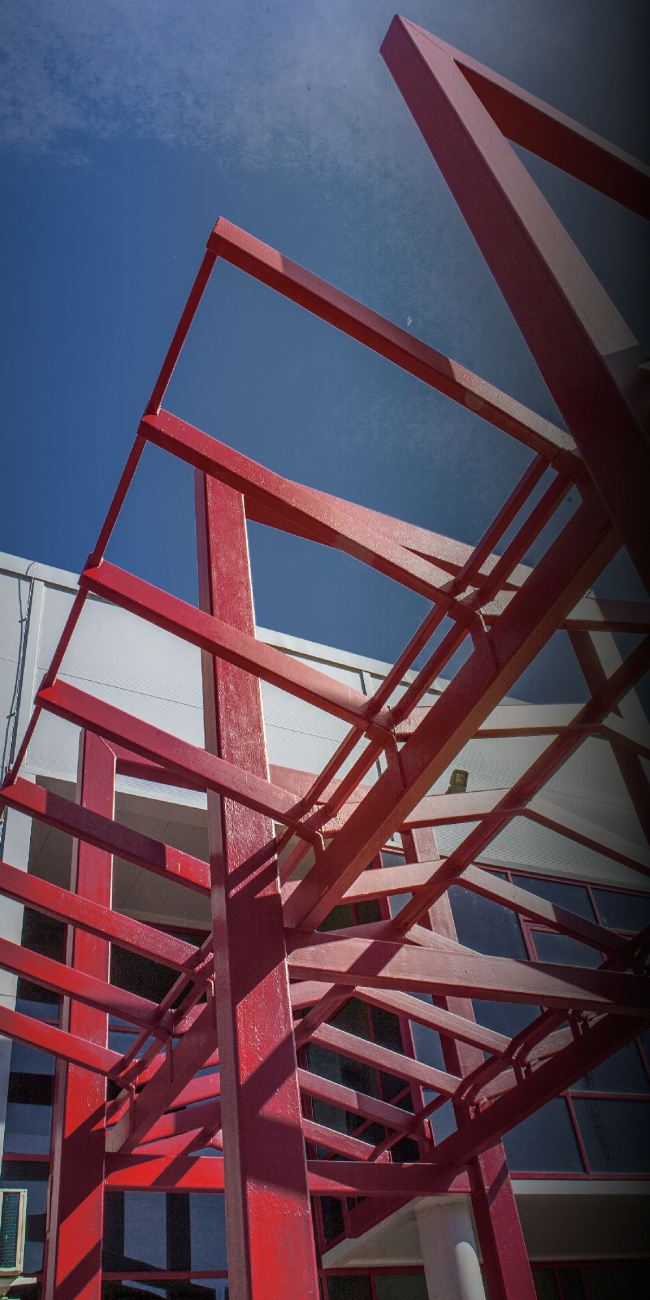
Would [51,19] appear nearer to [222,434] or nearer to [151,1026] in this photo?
[222,434]

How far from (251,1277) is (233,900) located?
1698 millimetres

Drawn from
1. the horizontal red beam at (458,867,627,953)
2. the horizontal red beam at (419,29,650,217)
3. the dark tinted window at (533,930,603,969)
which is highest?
the dark tinted window at (533,930,603,969)

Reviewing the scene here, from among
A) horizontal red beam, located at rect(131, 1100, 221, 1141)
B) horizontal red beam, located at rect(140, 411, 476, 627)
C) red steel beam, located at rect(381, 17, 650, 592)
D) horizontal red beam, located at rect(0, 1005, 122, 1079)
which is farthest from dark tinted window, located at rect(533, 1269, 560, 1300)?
red steel beam, located at rect(381, 17, 650, 592)

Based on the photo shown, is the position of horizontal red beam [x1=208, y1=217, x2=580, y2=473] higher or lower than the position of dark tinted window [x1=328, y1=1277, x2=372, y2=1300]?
higher

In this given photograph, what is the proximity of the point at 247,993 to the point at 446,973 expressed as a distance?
121 cm

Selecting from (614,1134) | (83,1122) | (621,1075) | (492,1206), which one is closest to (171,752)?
(83,1122)

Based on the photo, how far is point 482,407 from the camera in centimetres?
375

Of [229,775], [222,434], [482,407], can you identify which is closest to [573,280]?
[482,407]

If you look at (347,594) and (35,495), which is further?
(347,594)

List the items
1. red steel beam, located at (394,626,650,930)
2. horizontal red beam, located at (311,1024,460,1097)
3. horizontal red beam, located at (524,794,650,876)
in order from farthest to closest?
1. horizontal red beam, located at (311,1024,460,1097)
2. horizontal red beam, located at (524,794,650,876)
3. red steel beam, located at (394,626,650,930)

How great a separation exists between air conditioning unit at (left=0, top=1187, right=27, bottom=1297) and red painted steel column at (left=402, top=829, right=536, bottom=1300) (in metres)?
3.84

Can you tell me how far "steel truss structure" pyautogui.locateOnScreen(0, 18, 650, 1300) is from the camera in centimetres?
345

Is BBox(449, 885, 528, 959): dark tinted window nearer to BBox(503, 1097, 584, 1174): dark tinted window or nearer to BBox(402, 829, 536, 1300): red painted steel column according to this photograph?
BBox(503, 1097, 584, 1174): dark tinted window

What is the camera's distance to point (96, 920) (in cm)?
648
